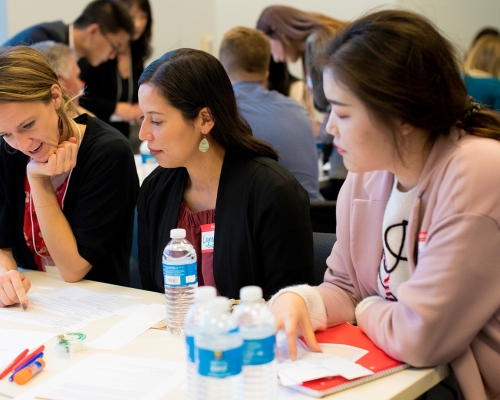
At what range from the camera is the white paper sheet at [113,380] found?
129 cm

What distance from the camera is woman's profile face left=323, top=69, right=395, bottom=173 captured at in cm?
135

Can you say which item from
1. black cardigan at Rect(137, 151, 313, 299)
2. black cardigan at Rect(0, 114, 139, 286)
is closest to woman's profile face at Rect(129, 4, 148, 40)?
black cardigan at Rect(0, 114, 139, 286)

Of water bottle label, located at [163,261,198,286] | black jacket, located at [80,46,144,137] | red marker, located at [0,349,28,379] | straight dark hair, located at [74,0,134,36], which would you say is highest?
straight dark hair, located at [74,0,134,36]

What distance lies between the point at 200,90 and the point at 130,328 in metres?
0.74

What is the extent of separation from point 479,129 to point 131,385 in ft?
3.03

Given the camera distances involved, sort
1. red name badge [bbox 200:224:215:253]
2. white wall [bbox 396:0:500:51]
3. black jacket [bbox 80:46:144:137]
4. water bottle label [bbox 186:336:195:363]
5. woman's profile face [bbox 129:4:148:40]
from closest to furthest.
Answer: water bottle label [bbox 186:336:195:363] < red name badge [bbox 200:224:215:253] < black jacket [bbox 80:46:144:137] < woman's profile face [bbox 129:4:148:40] < white wall [bbox 396:0:500:51]

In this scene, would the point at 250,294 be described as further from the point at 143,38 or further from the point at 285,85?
the point at 143,38

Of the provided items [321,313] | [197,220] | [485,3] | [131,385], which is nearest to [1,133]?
[197,220]

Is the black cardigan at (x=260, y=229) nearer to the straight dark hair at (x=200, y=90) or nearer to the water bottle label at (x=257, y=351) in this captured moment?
the straight dark hair at (x=200, y=90)

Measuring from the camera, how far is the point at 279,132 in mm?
3266

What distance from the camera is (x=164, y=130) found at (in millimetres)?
1908

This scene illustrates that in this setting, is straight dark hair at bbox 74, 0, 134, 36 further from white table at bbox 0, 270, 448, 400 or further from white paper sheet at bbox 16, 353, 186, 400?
white paper sheet at bbox 16, 353, 186, 400

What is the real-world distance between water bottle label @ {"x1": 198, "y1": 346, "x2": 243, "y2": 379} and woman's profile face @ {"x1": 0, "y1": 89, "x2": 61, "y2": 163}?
1.23 metres

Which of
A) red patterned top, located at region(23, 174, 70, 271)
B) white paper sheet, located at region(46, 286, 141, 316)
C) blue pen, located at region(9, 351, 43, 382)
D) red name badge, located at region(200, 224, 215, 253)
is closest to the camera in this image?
blue pen, located at region(9, 351, 43, 382)
